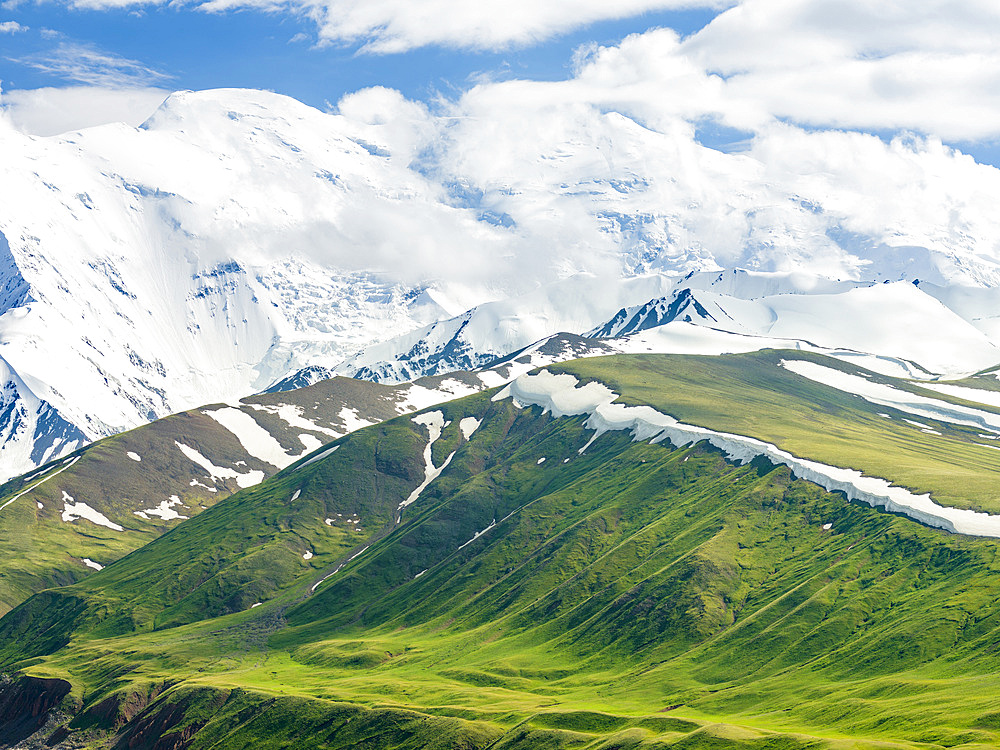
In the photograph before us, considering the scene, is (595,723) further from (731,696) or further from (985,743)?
(985,743)

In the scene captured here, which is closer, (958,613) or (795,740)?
(795,740)

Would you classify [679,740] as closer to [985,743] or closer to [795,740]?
[795,740]

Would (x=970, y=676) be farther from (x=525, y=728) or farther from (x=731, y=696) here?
(x=525, y=728)

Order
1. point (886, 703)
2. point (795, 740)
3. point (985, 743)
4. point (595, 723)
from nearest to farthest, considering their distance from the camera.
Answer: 1. point (985, 743)
2. point (795, 740)
3. point (886, 703)
4. point (595, 723)

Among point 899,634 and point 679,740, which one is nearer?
point 679,740

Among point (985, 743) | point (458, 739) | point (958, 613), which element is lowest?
point (458, 739)

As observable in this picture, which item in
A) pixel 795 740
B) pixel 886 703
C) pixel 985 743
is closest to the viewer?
pixel 985 743

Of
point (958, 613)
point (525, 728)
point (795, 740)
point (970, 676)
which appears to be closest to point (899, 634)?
point (958, 613)

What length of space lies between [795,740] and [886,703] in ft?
66.2

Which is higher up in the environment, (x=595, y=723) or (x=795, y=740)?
(x=795, y=740)

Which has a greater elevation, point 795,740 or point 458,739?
point 795,740

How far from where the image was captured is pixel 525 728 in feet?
630

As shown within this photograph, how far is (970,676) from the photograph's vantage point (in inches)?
6875

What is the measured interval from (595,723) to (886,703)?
45489 mm
